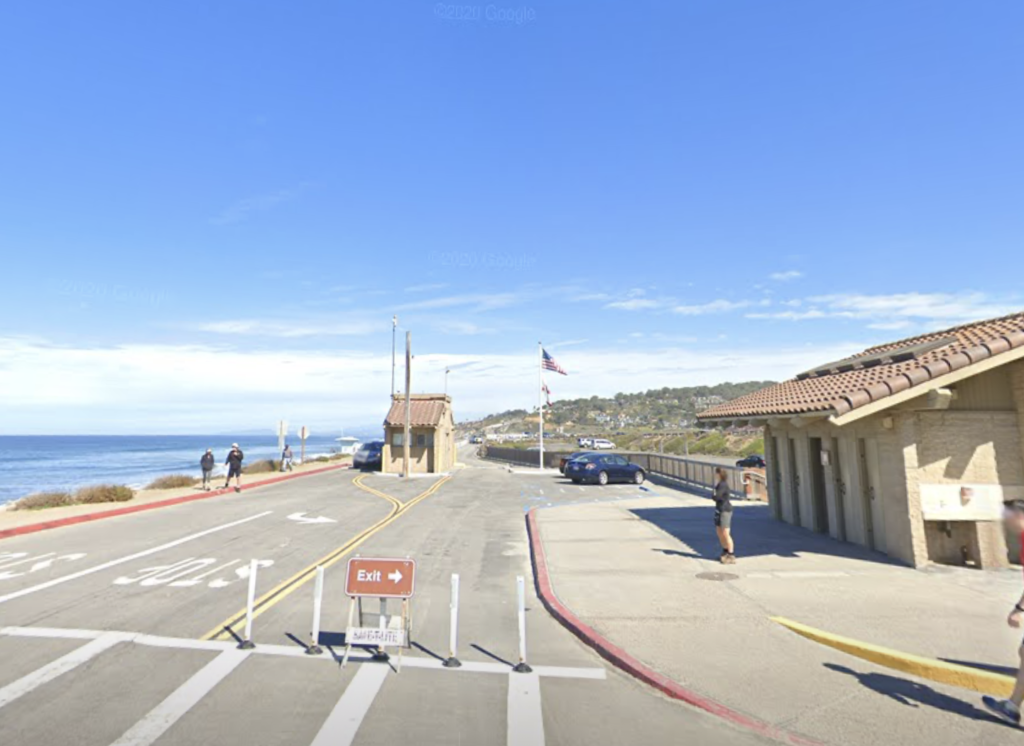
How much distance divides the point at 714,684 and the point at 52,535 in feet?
54.8

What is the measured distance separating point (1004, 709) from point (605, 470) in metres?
24.1

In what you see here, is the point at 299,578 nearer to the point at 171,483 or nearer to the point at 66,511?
the point at 66,511

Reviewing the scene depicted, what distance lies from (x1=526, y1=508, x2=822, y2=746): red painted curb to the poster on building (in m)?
6.87

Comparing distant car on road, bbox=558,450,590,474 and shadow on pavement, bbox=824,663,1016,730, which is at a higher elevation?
distant car on road, bbox=558,450,590,474

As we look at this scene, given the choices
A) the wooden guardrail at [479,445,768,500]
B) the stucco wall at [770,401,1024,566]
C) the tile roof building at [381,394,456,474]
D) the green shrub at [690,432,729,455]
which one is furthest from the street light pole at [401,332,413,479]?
the green shrub at [690,432,729,455]

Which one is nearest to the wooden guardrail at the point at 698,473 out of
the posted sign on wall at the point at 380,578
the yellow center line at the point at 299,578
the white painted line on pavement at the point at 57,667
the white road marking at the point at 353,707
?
the posted sign on wall at the point at 380,578

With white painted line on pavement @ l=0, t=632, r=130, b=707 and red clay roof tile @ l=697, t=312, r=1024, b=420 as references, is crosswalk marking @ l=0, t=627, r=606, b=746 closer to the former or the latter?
white painted line on pavement @ l=0, t=632, r=130, b=707

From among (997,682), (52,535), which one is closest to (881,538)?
(997,682)

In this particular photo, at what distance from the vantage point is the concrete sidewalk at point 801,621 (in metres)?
5.32

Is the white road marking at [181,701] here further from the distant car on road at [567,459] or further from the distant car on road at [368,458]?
the distant car on road at [368,458]

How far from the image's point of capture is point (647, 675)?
609 centimetres

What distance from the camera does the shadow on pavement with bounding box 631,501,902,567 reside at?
38.5ft

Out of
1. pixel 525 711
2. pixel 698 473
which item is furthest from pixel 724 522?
pixel 698 473

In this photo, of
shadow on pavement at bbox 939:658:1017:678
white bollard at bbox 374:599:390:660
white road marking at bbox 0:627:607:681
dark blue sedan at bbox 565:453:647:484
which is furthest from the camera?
dark blue sedan at bbox 565:453:647:484
